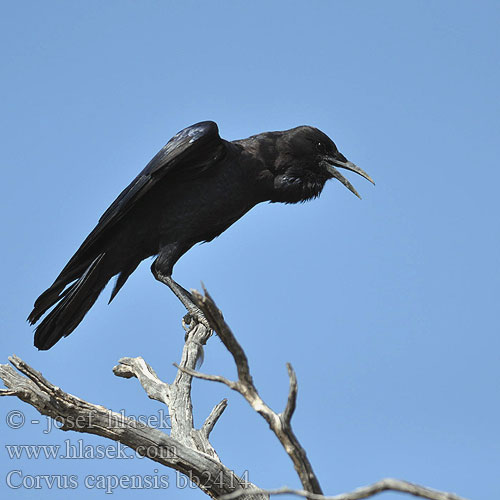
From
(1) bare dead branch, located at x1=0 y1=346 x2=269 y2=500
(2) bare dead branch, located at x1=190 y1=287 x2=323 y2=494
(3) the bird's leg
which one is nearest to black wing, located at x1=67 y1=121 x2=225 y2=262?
(3) the bird's leg

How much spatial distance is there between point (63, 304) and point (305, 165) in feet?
6.43

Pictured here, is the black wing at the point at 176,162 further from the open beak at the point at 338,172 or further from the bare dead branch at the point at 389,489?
the bare dead branch at the point at 389,489

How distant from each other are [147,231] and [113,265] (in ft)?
1.14

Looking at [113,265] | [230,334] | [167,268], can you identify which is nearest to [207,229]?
[167,268]

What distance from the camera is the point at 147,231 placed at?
17.4 feet

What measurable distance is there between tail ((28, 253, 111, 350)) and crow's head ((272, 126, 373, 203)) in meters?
1.37

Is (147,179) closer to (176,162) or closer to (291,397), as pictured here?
(176,162)

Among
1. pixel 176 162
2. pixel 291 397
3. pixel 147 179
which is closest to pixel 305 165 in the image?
pixel 176 162

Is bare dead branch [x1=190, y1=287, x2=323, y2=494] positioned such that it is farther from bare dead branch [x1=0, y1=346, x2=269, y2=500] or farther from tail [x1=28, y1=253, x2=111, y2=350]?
tail [x1=28, y1=253, x2=111, y2=350]

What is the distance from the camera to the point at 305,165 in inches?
224

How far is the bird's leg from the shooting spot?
16.2ft

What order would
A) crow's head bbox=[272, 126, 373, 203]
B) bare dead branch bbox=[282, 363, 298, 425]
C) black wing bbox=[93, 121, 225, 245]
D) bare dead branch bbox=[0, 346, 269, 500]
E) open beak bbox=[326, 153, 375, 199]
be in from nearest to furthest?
1. bare dead branch bbox=[282, 363, 298, 425]
2. bare dead branch bbox=[0, 346, 269, 500]
3. black wing bbox=[93, 121, 225, 245]
4. crow's head bbox=[272, 126, 373, 203]
5. open beak bbox=[326, 153, 375, 199]

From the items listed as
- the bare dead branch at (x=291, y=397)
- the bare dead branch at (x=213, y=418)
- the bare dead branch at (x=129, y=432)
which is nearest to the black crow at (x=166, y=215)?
the bare dead branch at (x=213, y=418)

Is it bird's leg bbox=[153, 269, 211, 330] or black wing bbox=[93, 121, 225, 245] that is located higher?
black wing bbox=[93, 121, 225, 245]
